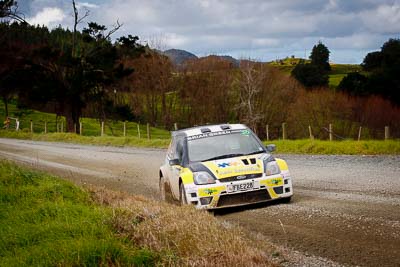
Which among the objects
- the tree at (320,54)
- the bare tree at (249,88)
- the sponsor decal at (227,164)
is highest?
the tree at (320,54)

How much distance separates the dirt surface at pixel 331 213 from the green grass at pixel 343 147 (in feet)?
13.6

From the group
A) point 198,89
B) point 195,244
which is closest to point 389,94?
point 198,89

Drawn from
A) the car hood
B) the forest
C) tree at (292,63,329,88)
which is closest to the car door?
the car hood

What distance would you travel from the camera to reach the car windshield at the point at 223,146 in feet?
36.6

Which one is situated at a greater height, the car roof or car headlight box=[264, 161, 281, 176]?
the car roof

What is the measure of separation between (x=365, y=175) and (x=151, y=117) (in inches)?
2769

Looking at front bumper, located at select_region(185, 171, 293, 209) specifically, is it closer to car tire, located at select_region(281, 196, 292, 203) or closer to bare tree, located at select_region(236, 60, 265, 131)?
car tire, located at select_region(281, 196, 292, 203)

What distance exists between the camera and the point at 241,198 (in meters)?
10.2

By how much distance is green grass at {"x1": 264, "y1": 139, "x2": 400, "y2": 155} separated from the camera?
75.3 feet

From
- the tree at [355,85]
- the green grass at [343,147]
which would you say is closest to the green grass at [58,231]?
the green grass at [343,147]

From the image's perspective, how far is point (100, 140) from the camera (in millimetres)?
40094

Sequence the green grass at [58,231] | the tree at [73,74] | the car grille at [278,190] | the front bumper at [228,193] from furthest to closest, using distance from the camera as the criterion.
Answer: the tree at [73,74] → the car grille at [278,190] → the front bumper at [228,193] → the green grass at [58,231]

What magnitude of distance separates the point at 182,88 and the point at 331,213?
7194 centimetres

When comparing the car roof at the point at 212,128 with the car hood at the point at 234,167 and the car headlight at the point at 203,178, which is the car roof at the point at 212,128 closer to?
the car hood at the point at 234,167
